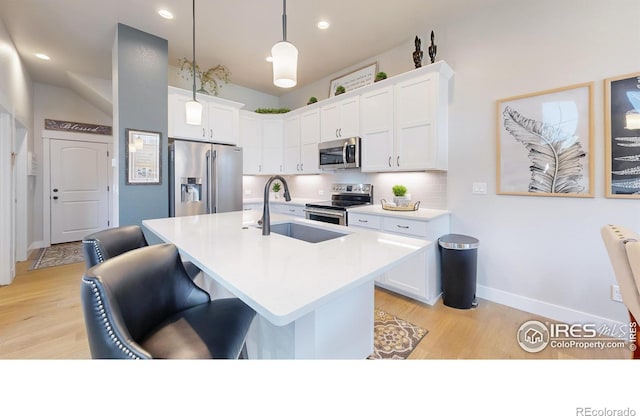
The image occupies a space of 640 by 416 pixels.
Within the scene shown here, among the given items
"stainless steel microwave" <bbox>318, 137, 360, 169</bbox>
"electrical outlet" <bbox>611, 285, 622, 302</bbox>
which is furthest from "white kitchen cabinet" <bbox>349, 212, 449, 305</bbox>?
"electrical outlet" <bbox>611, 285, 622, 302</bbox>

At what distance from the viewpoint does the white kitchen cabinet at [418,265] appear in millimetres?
2539

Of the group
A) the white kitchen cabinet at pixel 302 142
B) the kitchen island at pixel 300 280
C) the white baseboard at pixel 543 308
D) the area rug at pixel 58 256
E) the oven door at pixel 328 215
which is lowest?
the white baseboard at pixel 543 308

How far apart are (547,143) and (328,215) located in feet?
7.47

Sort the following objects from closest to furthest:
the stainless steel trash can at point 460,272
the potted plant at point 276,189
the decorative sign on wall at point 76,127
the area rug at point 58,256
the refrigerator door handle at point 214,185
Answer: the stainless steel trash can at point 460,272 < the refrigerator door handle at point 214,185 < the area rug at point 58,256 < the potted plant at point 276,189 < the decorative sign on wall at point 76,127

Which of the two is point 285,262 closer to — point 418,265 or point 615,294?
point 418,265

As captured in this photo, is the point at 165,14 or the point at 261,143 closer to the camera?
the point at 165,14

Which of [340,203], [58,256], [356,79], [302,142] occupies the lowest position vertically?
[58,256]

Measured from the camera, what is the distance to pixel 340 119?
11.7ft

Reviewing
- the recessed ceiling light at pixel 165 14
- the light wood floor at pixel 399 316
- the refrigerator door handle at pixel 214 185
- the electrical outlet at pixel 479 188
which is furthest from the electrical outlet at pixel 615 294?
the recessed ceiling light at pixel 165 14

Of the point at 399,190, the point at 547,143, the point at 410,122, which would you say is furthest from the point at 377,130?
the point at 547,143

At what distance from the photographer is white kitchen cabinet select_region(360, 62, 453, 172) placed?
267cm

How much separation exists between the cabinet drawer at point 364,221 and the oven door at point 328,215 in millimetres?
103

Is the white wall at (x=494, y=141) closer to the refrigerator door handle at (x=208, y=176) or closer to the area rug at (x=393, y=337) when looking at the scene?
the area rug at (x=393, y=337)

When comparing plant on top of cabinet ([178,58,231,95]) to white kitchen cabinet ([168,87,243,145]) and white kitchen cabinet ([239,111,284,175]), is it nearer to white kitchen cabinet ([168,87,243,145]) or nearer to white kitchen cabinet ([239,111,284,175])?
white kitchen cabinet ([168,87,243,145])
